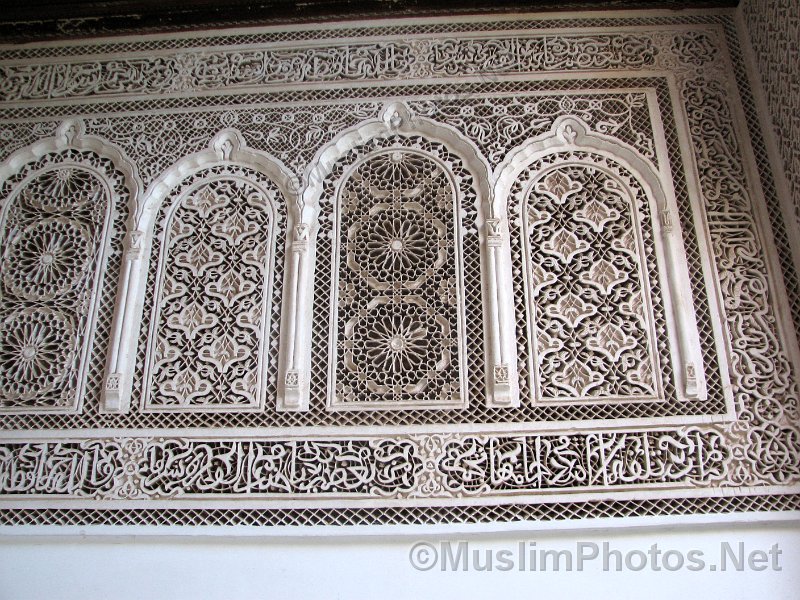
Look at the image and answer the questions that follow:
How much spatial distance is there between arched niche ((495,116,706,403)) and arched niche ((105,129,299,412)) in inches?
39.6

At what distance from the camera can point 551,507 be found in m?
2.79

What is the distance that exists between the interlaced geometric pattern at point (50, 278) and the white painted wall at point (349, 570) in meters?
0.61

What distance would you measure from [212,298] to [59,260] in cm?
71

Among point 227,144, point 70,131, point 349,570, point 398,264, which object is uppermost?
point 70,131

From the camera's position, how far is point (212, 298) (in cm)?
328

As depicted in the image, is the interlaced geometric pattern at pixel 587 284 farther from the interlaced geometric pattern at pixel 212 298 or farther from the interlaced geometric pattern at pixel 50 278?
the interlaced geometric pattern at pixel 50 278

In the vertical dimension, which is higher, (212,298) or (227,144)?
(227,144)

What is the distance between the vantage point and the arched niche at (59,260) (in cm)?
316

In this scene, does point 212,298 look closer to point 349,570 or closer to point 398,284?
point 398,284

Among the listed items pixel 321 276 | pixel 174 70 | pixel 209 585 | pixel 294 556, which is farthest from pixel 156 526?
pixel 174 70

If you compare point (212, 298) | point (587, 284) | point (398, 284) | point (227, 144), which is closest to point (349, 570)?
point (398, 284)

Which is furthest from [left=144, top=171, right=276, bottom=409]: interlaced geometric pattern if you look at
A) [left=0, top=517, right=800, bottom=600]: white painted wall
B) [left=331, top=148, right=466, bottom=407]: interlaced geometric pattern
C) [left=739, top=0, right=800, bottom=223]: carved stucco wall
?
[left=739, top=0, right=800, bottom=223]: carved stucco wall

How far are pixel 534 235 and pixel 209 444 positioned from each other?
1536 millimetres

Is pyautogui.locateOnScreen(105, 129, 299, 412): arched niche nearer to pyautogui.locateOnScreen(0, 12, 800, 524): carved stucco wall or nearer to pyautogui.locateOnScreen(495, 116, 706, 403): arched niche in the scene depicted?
pyautogui.locateOnScreen(0, 12, 800, 524): carved stucco wall
